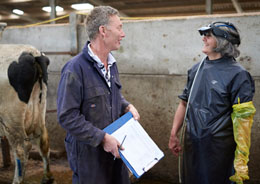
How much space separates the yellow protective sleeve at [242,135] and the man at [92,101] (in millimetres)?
787

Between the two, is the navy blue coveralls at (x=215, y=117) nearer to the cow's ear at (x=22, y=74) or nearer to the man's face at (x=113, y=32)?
the man's face at (x=113, y=32)

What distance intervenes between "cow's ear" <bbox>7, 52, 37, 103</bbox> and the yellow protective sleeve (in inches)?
97.3

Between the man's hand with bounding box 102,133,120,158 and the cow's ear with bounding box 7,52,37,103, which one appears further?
the cow's ear with bounding box 7,52,37,103

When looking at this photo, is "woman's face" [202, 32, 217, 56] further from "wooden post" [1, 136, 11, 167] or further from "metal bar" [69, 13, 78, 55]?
"wooden post" [1, 136, 11, 167]

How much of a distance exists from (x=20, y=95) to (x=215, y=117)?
2405 millimetres

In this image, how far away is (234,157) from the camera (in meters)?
2.24

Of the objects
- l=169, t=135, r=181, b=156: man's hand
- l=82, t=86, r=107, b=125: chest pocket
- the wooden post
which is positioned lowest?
the wooden post

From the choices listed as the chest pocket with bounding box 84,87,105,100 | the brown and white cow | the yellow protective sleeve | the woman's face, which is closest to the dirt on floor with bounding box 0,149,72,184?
the brown and white cow

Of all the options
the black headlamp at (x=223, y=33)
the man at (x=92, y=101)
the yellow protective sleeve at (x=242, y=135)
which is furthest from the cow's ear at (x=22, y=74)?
the yellow protective sleeve at (x=242, y=135)

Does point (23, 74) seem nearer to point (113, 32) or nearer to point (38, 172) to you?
point (38, 172)

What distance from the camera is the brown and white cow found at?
3449 millimetres

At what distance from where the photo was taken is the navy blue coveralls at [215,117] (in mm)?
2164

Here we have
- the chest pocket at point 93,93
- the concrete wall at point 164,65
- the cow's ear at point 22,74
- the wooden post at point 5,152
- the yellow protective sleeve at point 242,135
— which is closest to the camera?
the chest pocket at point 93,93

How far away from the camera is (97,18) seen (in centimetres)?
200
